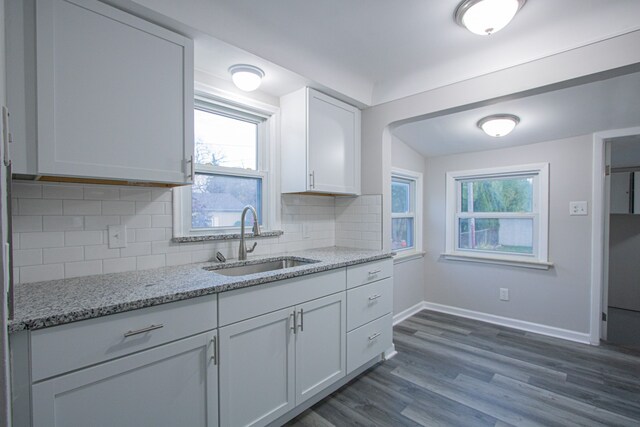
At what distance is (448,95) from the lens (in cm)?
220

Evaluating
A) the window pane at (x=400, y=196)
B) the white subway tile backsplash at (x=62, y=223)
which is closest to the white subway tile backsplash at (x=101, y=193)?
the white subway tile backsplash at (x=62, y=223)

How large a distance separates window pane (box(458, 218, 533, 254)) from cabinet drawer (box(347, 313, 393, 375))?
1712 millimetres

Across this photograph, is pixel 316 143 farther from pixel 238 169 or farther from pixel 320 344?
pixel 320 344

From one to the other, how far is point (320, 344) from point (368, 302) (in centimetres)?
53

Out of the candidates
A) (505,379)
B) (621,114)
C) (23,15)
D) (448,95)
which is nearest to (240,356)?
(23,15)

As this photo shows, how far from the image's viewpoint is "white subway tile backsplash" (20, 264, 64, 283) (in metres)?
1.37

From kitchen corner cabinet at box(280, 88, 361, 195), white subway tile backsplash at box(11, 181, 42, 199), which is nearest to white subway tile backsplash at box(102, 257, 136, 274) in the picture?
white subway tile backsplash at box(11, 181, 42, 199)

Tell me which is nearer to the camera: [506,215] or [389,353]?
[389,353]

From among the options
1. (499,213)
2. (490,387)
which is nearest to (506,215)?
(499,213)

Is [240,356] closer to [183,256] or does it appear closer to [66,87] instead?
[183,256]

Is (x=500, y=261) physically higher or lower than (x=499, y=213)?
lower

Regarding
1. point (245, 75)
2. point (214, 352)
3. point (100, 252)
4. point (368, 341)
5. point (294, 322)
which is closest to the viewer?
point (214, 352)

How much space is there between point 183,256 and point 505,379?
7.81ft

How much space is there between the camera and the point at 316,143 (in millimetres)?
2320
